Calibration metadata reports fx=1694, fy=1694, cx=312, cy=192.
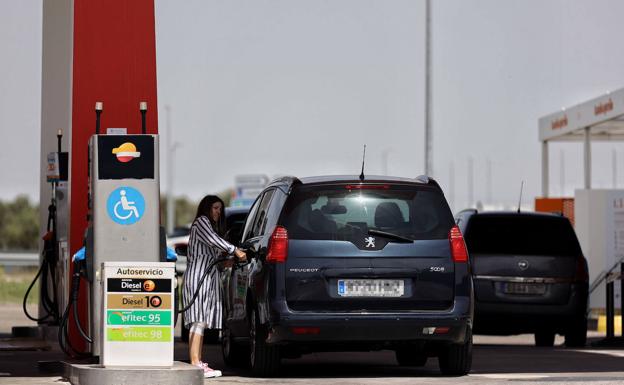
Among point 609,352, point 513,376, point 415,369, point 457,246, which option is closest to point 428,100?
point 609,352

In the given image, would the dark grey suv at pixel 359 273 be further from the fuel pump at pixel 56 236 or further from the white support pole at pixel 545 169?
the white support pole at pixel 545 169

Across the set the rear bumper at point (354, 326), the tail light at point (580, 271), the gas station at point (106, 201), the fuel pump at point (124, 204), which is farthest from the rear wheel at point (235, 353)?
the tail light at point (580, 271)

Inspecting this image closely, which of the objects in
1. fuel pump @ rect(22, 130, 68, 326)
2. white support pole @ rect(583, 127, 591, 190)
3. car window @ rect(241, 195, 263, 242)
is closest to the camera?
car window @ rect(241, 195, 263, 242)

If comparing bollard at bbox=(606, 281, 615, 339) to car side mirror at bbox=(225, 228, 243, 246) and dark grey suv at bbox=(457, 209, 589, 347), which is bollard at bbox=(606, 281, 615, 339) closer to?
dark grey suv at bbox=(457, 209, 589, 347)

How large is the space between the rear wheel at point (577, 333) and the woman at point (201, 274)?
6.97 metres

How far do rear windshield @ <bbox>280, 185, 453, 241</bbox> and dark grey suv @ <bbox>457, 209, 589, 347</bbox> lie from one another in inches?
249

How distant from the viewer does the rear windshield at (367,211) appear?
14.7m

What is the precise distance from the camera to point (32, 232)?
115 m

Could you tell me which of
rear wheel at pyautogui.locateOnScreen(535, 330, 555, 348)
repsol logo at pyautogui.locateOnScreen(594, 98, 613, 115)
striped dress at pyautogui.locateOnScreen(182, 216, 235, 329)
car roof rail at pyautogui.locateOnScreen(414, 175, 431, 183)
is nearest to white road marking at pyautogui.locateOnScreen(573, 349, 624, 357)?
rear wheel at pyautogui.locateOnScreen(535, 330, 555, 348)

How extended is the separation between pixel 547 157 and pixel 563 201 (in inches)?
205

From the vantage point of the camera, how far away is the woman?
15242 millimetres

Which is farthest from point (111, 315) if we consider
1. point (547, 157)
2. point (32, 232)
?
point (32, 232)

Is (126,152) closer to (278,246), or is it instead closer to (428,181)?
(278,246)

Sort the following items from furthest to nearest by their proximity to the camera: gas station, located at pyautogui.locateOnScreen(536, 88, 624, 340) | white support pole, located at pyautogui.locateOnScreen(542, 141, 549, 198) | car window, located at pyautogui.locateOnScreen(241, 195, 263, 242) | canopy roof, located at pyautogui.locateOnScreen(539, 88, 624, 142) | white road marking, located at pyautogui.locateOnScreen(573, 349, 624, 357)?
1. white support pole, located at pyautogui.locateOnScreen(542, 141, 549, 198)
2. canopy roof, located at pyautogui.locateOnScreen(539, 88, 624, 142)
3. gas station, located at pyautogui.locateOnScreen(536, 88, 624, 340)
4. white road marking, located at pyautogui.locateOnScreen(573, 349, 624, 357)
5. car window, located at pyautogui.locateOnScreen(241, 195, 263, 242)
